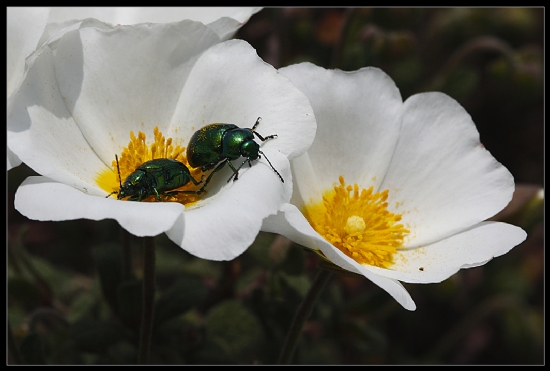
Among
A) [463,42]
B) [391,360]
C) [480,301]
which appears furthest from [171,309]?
[463,42]

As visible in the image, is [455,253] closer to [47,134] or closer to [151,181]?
[151,181]

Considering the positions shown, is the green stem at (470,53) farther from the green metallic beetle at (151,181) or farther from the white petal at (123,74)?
the green metallic beetle at (151,181)

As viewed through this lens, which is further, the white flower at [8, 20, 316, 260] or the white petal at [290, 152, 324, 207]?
the white petal at [290, 152, 324, 207]

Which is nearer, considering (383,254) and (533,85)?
(383,254)

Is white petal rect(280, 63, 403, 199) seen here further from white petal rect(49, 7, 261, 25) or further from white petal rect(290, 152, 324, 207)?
white petal rect(49, 7, 261, 25)

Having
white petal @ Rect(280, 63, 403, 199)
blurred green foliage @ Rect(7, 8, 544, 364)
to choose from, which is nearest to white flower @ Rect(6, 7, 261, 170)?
white petal @ Rect(280, 63, 403, 199)

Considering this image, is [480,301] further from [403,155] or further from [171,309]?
[171,309]

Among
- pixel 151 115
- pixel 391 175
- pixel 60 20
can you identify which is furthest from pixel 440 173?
pixel 60 20
